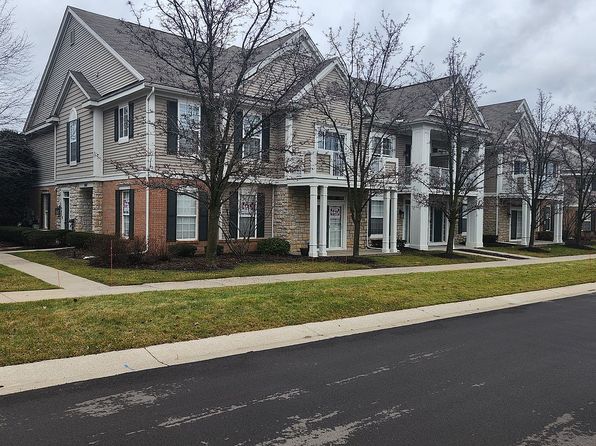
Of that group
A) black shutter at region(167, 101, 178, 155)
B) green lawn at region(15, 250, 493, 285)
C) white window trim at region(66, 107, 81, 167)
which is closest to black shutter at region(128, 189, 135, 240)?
black shutter at region(167, 101, 178, 155)

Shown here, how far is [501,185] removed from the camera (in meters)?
30.9

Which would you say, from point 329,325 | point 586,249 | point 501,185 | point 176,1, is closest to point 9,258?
point 176,1

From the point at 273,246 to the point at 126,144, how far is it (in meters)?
6.62

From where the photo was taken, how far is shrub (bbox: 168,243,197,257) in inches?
679

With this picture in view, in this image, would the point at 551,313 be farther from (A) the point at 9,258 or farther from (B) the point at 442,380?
(A) the point at 9,258

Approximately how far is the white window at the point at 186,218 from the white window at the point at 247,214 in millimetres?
1868

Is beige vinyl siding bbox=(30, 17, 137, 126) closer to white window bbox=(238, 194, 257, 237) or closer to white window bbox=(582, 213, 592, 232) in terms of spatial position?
white window bbox=(238, 194, 257, 237)

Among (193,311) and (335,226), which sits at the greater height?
(335,226)

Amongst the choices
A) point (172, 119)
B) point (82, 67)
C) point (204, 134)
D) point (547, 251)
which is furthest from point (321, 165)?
point (547, 251)

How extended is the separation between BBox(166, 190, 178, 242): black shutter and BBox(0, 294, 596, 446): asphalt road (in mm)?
11595

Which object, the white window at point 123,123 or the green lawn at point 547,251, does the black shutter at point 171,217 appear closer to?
the white window at point 123,123

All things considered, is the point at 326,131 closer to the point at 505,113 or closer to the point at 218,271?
the point at 218,271

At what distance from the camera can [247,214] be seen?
20.2m

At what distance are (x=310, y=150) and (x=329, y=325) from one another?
12.0 metres
